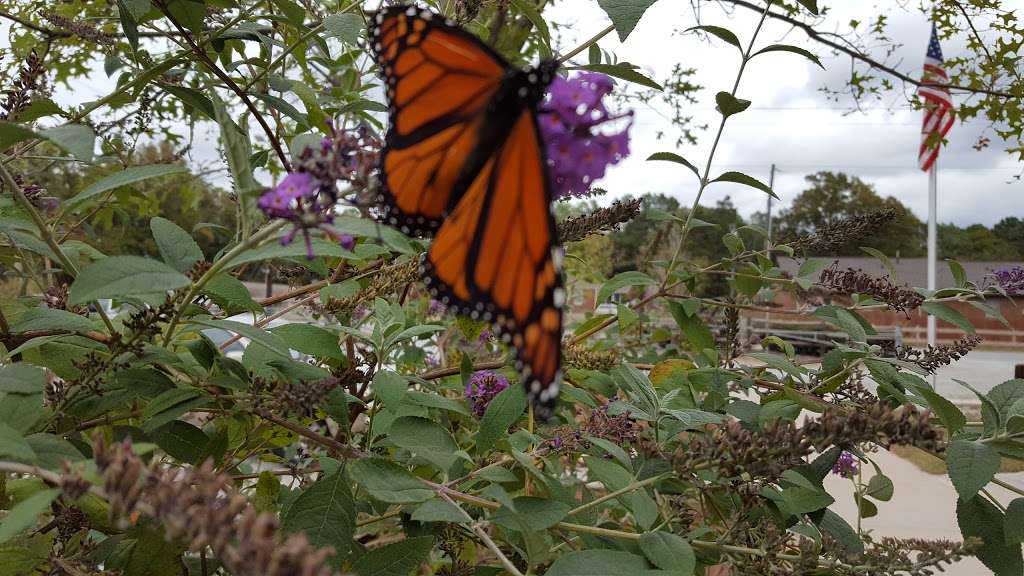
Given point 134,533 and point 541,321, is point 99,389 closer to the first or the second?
point 134,533

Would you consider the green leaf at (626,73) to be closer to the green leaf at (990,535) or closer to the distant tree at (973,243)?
the green leaf at (990,535)

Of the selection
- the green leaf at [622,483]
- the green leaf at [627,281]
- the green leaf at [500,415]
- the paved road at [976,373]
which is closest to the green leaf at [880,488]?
the green leaf at [627,281]

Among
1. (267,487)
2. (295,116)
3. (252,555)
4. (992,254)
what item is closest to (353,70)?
(295,116)

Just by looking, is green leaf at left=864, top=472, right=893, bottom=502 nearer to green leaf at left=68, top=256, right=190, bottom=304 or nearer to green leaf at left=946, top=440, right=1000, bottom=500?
green leaf at left=946, top=440, right=1000, bottom=500

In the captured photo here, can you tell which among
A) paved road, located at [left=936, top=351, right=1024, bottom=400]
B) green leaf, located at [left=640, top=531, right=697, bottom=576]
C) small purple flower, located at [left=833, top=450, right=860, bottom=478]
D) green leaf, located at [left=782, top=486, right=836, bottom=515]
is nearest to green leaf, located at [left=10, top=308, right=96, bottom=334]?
green leaf, located at [left=640, top=531, right=697, bottom=576]

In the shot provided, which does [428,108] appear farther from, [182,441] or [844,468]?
[844,468]

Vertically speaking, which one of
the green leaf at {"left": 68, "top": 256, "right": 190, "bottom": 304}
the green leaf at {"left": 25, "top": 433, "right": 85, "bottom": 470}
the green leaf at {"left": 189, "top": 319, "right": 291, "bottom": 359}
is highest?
the green leaf at {"left": 68, "top": 256, "right": 190, "bottom": 304}
